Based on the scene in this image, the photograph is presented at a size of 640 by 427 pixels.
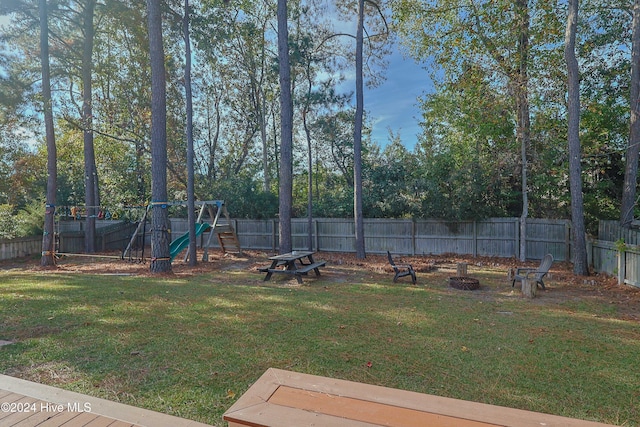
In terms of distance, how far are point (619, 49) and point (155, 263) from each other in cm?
1707

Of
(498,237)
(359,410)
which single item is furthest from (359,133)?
(359,410)

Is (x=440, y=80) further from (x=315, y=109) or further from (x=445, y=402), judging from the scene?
(x=445, y=402)

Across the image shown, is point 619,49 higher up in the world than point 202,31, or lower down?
lower down

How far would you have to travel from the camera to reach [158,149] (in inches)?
371

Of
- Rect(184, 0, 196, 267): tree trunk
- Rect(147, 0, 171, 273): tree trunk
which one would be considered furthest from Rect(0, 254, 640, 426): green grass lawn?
Rect(184, 0, 196, 267): tree trunk

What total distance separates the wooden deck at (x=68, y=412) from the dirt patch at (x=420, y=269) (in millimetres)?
6164

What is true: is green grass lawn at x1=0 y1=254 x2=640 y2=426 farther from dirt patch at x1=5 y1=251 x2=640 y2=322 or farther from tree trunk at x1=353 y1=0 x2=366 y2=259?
A: tree trunk at x1=353 y1=0 x2=366 y2=259

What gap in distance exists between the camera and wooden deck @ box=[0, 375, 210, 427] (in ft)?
7.07

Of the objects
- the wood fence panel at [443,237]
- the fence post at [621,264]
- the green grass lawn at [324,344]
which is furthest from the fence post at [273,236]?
the fence post at [621,264]

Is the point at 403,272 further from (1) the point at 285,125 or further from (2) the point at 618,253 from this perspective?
(1) the point at 285,125

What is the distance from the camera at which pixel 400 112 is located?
19.9 meters

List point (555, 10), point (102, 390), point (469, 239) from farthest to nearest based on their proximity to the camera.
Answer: point (469, 239) < point (555, 10) < point (102, 390)

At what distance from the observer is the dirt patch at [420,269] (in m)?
6.82

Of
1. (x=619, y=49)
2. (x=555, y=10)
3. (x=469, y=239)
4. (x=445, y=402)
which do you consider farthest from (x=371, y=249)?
(x=445, y=402)
